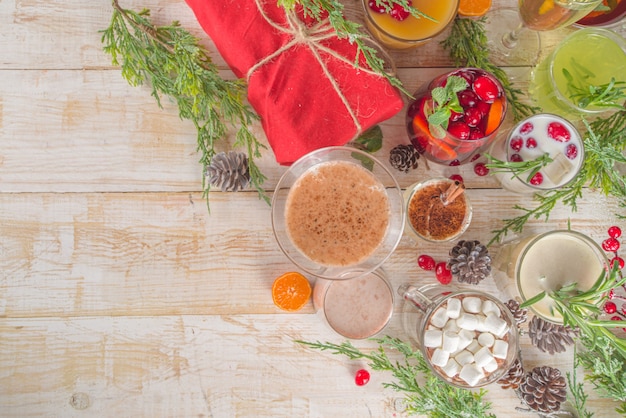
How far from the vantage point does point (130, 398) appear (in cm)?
167

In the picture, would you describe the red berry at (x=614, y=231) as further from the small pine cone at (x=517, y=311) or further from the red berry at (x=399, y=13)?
the red berry at (x=399, y=13)

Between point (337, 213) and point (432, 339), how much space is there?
43 cm

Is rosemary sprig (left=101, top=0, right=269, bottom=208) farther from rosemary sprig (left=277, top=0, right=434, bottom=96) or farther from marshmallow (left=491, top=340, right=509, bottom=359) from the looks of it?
marshmallow (left=491, top=340, right=509, bottom=359)

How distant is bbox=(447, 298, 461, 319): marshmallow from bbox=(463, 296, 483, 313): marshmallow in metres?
0.02

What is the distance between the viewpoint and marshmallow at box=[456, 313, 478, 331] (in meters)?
1.49

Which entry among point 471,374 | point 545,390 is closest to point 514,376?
point 545,390

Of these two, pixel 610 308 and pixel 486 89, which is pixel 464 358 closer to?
pixel 610 308

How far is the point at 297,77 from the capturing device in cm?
152

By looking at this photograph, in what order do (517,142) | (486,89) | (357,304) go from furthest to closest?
(357,304)
(517,142)
(486,89)

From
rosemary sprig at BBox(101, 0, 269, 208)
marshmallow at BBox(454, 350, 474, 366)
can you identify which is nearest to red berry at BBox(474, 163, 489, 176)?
marshmallow at BBox(454, 350, 474, 366)

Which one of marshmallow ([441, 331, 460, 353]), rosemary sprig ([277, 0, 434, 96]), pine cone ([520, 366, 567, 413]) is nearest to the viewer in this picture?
rosemary sprig ([277, 0, 434, 96])

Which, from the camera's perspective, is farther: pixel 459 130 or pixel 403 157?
pixel 403 157

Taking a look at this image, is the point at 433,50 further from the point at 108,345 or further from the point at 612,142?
the point at 108,345

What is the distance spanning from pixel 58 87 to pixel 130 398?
98cm
